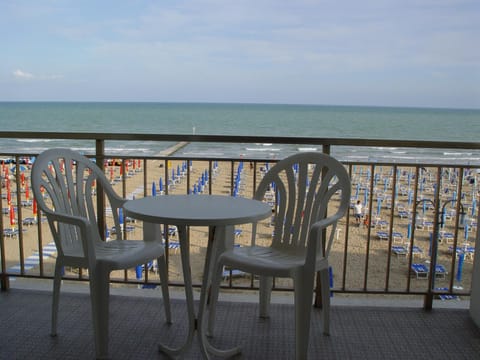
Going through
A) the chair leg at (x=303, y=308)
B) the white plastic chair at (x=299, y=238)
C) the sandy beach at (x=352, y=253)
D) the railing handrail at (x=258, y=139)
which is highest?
the railing handrail at (x=258, y=139)

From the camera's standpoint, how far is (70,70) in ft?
86.2

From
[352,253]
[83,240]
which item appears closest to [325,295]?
[83,240]

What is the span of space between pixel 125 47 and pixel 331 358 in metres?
26.8

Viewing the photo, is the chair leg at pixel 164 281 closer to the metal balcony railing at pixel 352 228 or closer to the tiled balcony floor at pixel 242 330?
the tiled balcony floor at pixel 242 330

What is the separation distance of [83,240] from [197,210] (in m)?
0.55

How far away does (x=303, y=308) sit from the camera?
1.99 m

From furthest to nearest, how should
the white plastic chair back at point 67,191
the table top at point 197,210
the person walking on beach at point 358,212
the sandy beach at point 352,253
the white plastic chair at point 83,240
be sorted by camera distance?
1. the person walking on beach at point 358,212
2. the sandy beach at point 352,253
3. the white plastic chair back at point 67,191
4. the white plastic chair at point 83,240
5. the table top at point 197,210

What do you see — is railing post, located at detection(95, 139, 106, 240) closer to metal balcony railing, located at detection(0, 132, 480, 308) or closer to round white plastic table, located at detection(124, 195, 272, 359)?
metal balcony railing, located at detection(0, 132, 480, 308)

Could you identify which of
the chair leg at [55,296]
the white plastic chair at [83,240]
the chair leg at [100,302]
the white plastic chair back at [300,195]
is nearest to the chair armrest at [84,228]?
the white plastic chair at [83,240]

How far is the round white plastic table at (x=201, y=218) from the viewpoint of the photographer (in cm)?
187

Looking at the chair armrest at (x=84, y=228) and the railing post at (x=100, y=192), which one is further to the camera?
the railing post at (x=100, y=192)

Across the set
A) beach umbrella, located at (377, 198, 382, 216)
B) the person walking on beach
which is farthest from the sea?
the person walking on beach

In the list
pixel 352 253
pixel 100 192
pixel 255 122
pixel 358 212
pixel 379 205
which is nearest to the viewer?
pixel 100 192

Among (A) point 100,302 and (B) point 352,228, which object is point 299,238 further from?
(B) point 352,228
